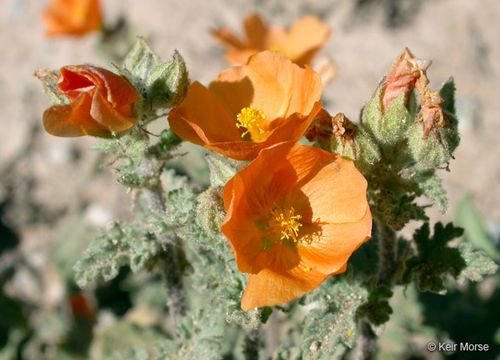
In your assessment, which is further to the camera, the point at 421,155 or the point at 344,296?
the point at 344,296

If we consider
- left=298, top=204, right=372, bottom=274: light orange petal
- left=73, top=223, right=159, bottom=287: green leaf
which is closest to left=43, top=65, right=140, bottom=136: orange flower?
left=73, top=223, right=159, bottom=287: green leaf

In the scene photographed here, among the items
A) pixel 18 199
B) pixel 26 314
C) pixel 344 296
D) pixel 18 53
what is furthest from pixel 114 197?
pixel 344 296

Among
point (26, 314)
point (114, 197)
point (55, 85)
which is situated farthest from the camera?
point (114, 197)

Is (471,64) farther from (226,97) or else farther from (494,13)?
(226,97)

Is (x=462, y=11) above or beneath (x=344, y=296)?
above

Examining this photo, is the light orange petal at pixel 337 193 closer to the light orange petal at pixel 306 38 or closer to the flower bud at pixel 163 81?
the flower bud at pixel 163 81

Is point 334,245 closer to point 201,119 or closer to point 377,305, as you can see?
point 377,305

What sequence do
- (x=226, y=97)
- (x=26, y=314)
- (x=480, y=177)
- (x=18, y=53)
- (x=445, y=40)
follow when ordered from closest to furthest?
(x=226, y=97) → (x=26, y=314) → (x=480, y=177) → (x=445, y=40) → (x=18, y=53)
